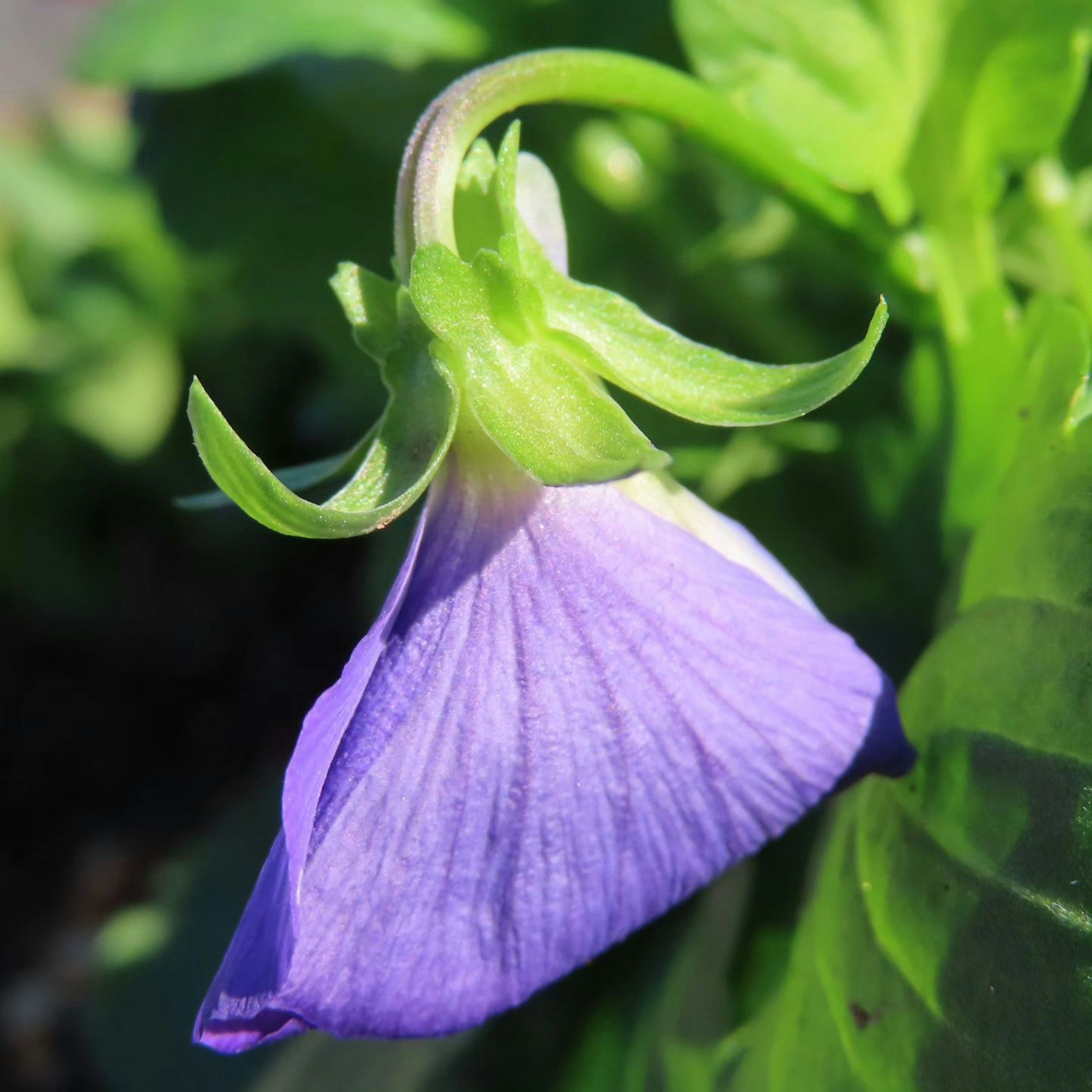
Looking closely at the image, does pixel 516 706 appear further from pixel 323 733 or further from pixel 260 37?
pixel 260 37

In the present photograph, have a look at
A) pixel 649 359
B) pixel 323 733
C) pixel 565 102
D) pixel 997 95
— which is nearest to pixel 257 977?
pixel 323 733

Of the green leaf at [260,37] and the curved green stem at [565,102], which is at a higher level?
the curved green stem at [565,102]

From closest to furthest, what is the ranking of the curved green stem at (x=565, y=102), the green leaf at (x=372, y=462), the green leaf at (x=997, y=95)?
the green leaf at (x=372, y=462) < the curved green stem at (x=565, y=102) < the green leaf at (x=997, y=95)

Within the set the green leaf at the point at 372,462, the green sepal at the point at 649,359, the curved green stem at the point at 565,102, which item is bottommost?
the green leaf at the point at 372,462

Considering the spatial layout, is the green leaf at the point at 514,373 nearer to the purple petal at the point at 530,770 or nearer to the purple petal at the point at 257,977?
the purple petal at the point at 530,770

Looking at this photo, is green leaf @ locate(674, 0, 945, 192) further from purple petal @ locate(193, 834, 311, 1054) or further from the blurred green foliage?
purple petal @ locate(193, 834, 311, 1054)

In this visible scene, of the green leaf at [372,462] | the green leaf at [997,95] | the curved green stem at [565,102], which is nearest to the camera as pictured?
the green leaf at [372,462]

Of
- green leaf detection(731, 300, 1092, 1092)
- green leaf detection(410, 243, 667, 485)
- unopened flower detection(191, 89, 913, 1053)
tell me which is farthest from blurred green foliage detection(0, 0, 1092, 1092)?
green leaf detection(410, 243, 667, 485)

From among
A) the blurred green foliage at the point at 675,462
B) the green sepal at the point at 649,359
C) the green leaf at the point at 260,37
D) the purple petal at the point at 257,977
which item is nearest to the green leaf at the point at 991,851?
the blurred green foliage at the point at 675,462
